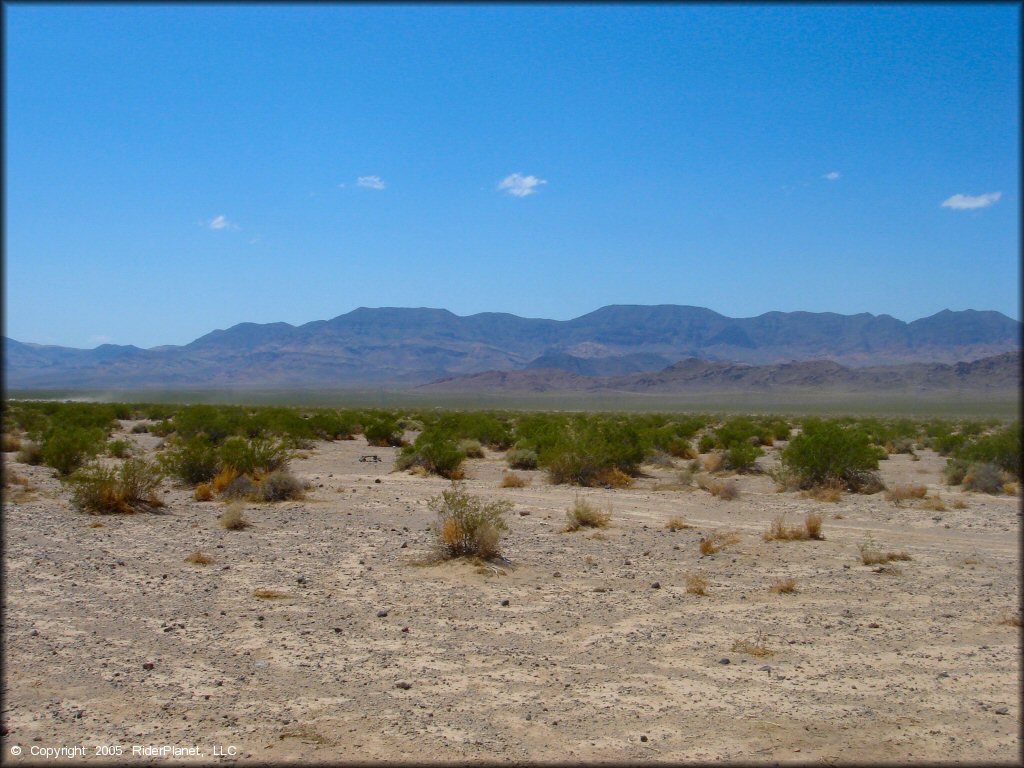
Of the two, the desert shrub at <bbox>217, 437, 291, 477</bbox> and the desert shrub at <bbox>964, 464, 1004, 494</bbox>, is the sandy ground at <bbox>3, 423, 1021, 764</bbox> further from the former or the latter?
the desert shrub at <bbox>964, 464, 1004, 494</bbox>

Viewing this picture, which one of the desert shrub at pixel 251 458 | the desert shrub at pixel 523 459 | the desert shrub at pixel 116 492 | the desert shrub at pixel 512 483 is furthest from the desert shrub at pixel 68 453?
the desert shrub at pixel 523 459

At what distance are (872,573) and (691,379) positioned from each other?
17147cm

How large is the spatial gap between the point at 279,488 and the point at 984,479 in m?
20.8

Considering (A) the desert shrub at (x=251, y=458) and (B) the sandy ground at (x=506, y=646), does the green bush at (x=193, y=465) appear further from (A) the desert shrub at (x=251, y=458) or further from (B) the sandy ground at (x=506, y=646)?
(B) the sandy ground at (x=506, y=646)

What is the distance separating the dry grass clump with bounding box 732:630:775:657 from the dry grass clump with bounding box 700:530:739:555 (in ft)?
16.8

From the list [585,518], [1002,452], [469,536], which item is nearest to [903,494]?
[1002,452]

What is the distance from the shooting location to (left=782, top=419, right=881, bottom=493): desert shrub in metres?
24.6

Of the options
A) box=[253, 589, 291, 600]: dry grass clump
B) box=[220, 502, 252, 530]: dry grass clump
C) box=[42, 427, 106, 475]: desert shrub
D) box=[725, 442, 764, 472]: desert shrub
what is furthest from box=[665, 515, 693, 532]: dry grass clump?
box=[42, 427, 106, 475]: desert shrub

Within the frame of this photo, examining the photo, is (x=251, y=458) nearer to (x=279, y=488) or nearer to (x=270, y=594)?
(x=279, y=488)

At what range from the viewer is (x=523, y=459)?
101 ft

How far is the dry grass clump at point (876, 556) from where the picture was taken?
556 inches

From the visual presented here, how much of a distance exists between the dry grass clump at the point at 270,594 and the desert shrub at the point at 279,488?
Answer: 9.38 m

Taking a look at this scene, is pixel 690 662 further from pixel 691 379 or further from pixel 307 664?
pixel 691 379

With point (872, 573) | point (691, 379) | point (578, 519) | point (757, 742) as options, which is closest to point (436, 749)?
point (757, 742)
